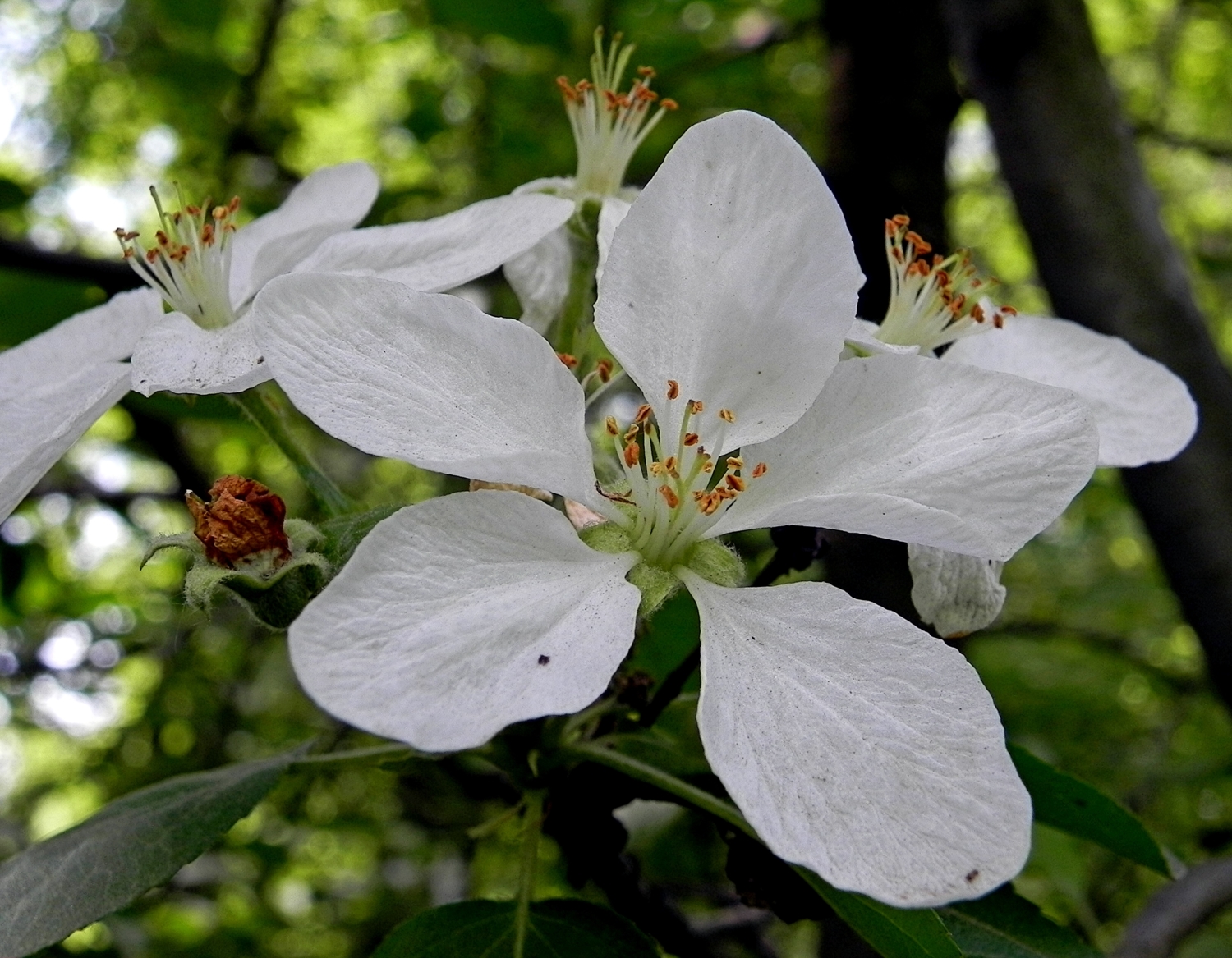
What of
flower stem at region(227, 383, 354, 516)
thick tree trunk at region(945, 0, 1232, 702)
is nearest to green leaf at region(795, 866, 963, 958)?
flower stem at region(227, 383, 354, 516)

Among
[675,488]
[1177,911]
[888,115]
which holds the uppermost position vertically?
[675,488]

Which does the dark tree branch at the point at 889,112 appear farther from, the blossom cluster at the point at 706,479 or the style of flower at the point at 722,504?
the style of flower at the point at 722,504

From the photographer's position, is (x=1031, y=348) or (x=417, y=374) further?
(x=1031, y=348)

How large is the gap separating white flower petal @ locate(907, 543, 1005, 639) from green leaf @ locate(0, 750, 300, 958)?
1.67ft

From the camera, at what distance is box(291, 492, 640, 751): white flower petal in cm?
58

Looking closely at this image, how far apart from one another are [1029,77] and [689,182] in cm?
109

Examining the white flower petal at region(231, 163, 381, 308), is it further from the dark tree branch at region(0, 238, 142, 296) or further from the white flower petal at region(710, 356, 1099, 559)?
the white flower petal at region(710, 356, 1099, 559)

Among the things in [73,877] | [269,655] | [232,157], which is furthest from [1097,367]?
[269,655]

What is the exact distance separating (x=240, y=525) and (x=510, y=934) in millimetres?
359

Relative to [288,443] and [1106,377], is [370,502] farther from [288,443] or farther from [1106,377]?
[1106,377]

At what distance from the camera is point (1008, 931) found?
2.89 feet

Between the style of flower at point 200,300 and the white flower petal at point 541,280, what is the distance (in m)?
0.07

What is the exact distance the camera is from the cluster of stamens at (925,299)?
93 cm

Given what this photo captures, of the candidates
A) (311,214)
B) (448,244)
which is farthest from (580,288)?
(311,214)
